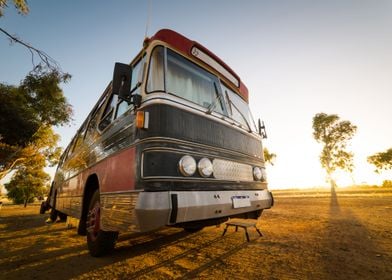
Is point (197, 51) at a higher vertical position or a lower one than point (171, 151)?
higher

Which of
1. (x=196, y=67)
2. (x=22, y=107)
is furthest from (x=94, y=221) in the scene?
(x=22, y=107)

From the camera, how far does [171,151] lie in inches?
92.0

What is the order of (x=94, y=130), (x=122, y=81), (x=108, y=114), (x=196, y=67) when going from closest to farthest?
(x=122, y=81)
(x=196, y=67)
(x=108, y=114)
(x=94, y=130)

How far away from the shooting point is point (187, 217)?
7.13 ft

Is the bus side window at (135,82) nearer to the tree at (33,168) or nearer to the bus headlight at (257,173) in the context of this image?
the bus headlight at (257,173)

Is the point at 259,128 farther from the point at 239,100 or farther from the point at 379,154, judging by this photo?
the point at 379,154

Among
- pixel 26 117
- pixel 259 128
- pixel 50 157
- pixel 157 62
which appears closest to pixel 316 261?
pixel 259 128

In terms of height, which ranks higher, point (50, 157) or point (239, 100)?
point (50, 157)

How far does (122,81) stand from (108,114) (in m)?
1.36

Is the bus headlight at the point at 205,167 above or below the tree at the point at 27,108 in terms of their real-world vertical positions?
below

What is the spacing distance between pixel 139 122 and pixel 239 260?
2534 millimetres

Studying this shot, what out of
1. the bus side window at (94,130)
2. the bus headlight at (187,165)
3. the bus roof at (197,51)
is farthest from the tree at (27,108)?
the bus headlight at (187,165)

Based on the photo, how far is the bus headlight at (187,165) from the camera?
2.35m

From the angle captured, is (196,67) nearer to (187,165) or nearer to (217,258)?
(187,165)
